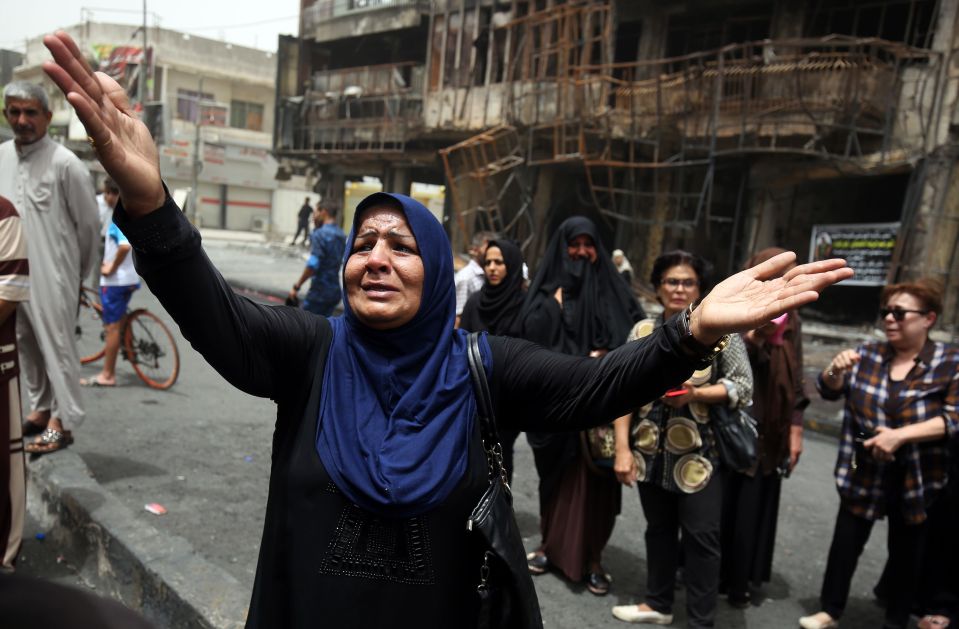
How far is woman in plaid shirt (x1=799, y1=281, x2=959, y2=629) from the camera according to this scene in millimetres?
3064

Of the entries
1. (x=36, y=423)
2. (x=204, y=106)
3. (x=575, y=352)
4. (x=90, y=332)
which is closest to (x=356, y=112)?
(x=90, y=332)

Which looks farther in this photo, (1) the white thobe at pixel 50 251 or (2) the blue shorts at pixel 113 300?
(2) the blue shorts at pixel 113 300

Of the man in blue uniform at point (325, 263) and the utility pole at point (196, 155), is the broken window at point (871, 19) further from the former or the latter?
the utility pole at point (196, 155)

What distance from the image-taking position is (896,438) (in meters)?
3.02

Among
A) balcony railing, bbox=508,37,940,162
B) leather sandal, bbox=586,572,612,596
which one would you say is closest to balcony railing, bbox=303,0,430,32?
balcony railing, bbox=508,37,940,162

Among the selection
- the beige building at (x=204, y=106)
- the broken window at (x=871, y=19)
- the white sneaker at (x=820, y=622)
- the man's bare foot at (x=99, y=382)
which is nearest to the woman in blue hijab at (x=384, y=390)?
the white sneaker at (x=820, y=622)

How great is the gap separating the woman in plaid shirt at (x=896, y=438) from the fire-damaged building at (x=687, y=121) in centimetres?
811

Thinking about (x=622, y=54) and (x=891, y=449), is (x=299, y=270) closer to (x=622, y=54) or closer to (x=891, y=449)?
(x=622, y=54)

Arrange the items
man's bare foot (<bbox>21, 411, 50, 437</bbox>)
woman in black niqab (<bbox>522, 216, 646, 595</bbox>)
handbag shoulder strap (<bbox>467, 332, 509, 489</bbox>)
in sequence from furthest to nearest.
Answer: man's bare foot (<bbox>21, 411, 50, 437</bbox>), woman in black niqab (<bbox>522, 216, 646, 595</bbox>), handbag shoulder strap (<bbox>467, 332, 509, 489</bbox>)

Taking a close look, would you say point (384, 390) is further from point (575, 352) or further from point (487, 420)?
point (575, 352)

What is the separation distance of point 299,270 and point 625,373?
59.9 feet

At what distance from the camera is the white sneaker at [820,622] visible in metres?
3.29

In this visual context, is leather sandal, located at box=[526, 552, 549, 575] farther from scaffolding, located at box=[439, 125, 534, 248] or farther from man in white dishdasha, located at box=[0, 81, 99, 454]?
scaffolding, located at box=[439, 125, 534, 248]

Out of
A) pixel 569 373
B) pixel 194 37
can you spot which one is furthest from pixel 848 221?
pixel 194 37
